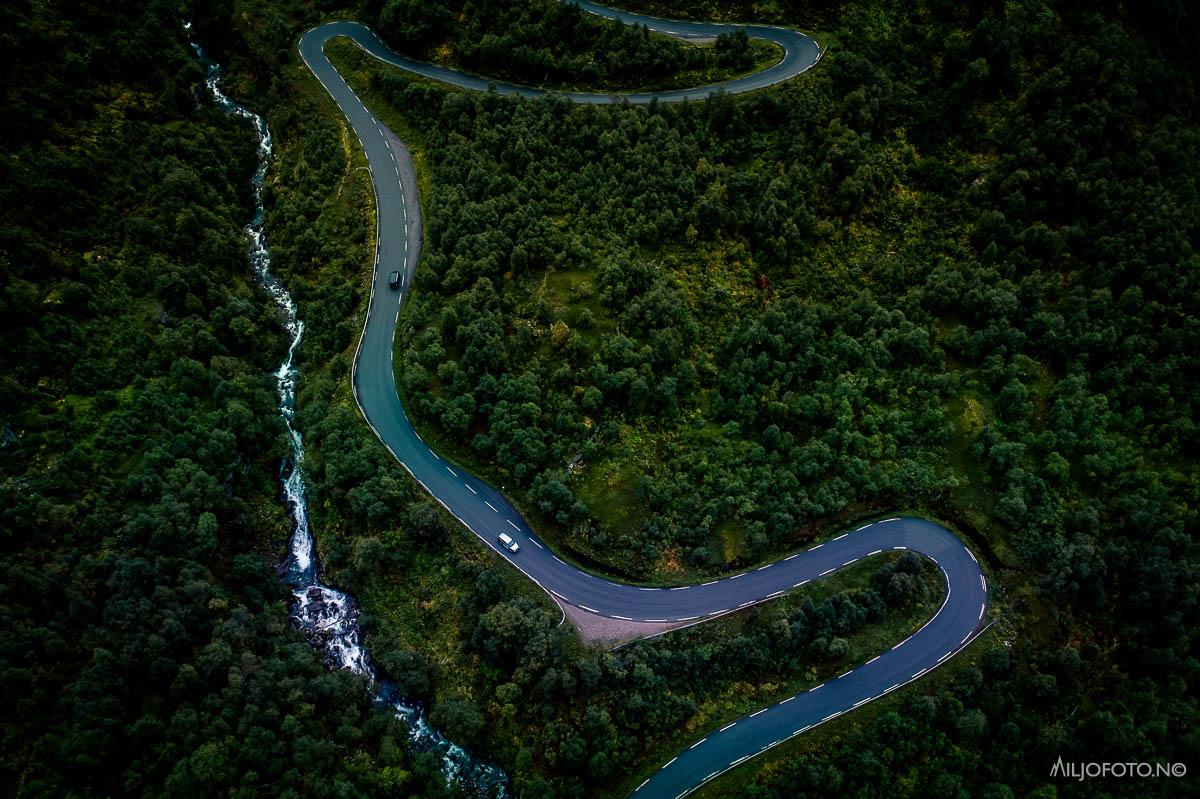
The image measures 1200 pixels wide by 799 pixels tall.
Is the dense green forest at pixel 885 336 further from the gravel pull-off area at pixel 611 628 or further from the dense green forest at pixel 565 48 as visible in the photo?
the dense green forest at pixel 565 48

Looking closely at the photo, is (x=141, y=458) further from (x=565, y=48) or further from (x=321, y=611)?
(x=565, y=48)

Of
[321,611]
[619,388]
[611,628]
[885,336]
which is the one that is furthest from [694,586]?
[321,611]

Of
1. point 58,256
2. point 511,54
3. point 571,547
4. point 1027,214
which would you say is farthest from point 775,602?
point 58,256

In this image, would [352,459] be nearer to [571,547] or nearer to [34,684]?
[571,547]

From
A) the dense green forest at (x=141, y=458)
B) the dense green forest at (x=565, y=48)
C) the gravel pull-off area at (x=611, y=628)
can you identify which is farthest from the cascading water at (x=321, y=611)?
the dense green forest at (x=565, y=48)

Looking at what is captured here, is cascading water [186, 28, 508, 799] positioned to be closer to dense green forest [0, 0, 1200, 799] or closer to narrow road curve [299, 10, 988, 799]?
dense green forest [0, 0, 1200, 799]

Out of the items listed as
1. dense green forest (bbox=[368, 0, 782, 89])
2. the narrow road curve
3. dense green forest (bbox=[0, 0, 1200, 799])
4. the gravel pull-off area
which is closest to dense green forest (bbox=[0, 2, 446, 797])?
dense green forest (bbox=[0, 0, 1200, 799])
